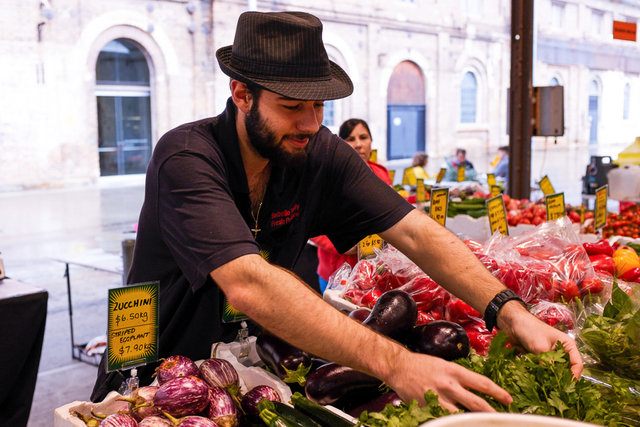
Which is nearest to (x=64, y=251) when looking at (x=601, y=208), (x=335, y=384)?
(x=601, y=208)

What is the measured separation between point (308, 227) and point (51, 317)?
14.1ft

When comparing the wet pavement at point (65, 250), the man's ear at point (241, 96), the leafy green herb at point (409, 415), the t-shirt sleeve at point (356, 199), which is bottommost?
the wet pavement at point (65, 250)

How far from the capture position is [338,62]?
40.6ft

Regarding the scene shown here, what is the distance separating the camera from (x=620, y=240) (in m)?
3.29

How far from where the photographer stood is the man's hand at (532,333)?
4.16 feet

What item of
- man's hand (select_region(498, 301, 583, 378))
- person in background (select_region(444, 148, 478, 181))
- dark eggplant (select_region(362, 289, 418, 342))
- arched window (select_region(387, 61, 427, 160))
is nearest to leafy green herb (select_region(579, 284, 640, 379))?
man's hand (select_region(498, 301, 583, 378))

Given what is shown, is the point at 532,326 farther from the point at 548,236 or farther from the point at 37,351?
the point at 37,351

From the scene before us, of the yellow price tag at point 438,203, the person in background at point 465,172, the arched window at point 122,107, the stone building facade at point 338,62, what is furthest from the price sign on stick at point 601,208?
the arched window at point 122,107

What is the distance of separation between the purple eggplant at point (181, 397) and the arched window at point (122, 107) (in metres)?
9.30

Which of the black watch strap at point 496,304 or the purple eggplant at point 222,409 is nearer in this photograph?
the purple eggplant at point 222,409

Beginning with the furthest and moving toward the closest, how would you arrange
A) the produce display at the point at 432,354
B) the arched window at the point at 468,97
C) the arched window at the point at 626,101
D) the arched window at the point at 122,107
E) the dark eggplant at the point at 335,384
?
the arched window at the point at 626,101
the arched window at the point at 468,97
the arched window at the point at 122,107
the dark eggplant at the point at 335,384
the produce display at the point at 432,354

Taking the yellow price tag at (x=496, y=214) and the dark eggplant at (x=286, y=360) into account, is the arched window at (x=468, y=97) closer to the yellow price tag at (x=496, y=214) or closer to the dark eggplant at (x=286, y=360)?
the yellow price tag at (x=496, y=214)

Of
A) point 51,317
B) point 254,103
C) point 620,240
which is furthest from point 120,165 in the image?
point 254,103

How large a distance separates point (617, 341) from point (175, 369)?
1.02 m
